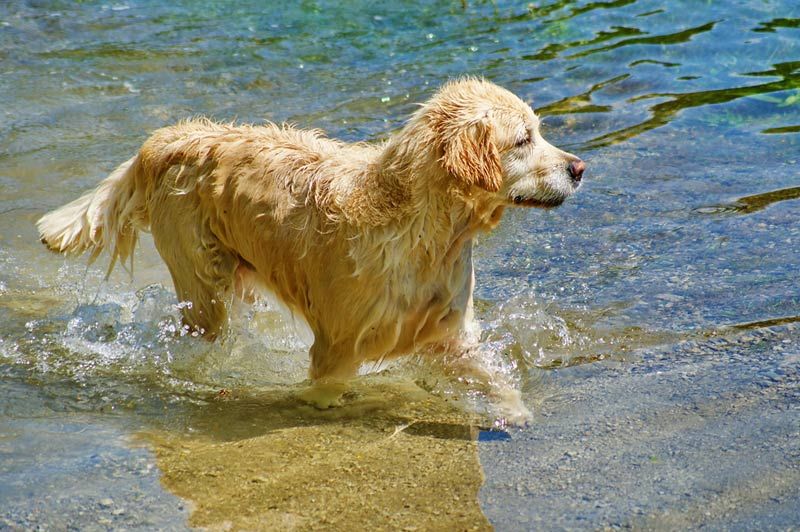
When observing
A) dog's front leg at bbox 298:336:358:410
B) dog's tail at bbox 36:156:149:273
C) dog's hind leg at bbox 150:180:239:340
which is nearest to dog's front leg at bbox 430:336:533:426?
A: dog's front leg at bbox 298:336:358:410

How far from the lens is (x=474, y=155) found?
5320 mm

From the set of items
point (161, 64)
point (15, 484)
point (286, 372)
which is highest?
point (161, 64)

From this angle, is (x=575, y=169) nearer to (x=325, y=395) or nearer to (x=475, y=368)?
(x=475, y=368)

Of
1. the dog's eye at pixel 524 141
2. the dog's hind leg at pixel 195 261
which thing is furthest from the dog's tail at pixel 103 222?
the dog's eye at pixel 524 141

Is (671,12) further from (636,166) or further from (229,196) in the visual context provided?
(229,196)

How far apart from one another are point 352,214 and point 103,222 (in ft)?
7.42

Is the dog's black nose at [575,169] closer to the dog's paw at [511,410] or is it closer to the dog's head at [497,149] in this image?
the dog's head at [497,149]

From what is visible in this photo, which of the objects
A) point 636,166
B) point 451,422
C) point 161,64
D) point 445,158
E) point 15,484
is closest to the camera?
point 15,484

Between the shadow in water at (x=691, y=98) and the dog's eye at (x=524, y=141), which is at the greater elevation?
the dog's eye at (x=524, y=141)

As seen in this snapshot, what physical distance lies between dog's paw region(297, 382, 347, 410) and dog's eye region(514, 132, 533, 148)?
181 cm

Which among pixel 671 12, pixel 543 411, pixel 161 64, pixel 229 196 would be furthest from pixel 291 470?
pixel 671 12

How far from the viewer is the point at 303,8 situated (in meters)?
14.4

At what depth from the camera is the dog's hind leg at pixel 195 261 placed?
6.44 meters

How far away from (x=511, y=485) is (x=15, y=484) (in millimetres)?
2380
